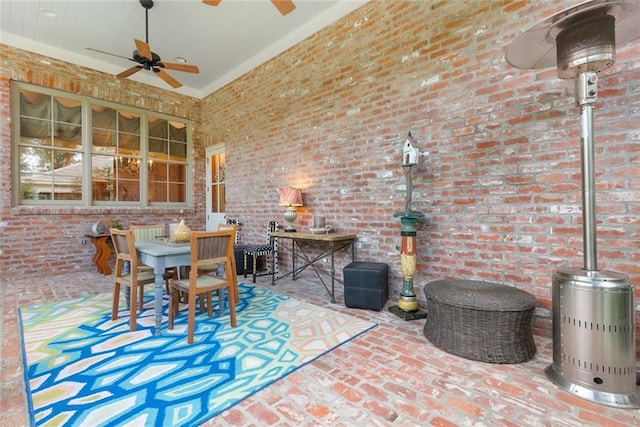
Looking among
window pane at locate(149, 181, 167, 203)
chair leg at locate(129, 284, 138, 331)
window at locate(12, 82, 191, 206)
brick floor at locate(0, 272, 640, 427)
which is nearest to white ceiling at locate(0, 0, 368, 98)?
window at locate(12, 82, 191, 206)

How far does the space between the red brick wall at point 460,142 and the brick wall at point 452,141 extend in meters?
0.01

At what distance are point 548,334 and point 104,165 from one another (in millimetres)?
6747

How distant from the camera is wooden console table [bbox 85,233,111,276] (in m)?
4.69

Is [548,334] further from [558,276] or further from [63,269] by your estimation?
[63,269]

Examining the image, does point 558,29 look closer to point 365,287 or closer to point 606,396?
point 606,396

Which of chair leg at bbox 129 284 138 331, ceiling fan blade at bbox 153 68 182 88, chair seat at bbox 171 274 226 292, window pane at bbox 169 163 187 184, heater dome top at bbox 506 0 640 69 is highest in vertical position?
ceiling fan blade at bbox 153 68 182 88

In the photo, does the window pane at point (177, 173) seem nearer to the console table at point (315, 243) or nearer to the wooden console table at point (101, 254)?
the wooden console table at point (101, 254)

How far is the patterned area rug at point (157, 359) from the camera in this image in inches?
57.6

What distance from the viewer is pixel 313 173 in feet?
13.4

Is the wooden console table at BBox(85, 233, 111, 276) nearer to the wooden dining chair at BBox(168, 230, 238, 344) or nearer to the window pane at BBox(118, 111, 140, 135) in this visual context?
the window pane at BBox(118, 111, 140, 135)

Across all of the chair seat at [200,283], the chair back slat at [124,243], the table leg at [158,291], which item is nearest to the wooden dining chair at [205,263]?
the chair seat at [200,283]

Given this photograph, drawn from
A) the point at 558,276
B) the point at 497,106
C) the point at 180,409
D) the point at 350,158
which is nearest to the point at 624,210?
the point at 558,276

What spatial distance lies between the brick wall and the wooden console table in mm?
656

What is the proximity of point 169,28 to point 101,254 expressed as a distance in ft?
12.2
